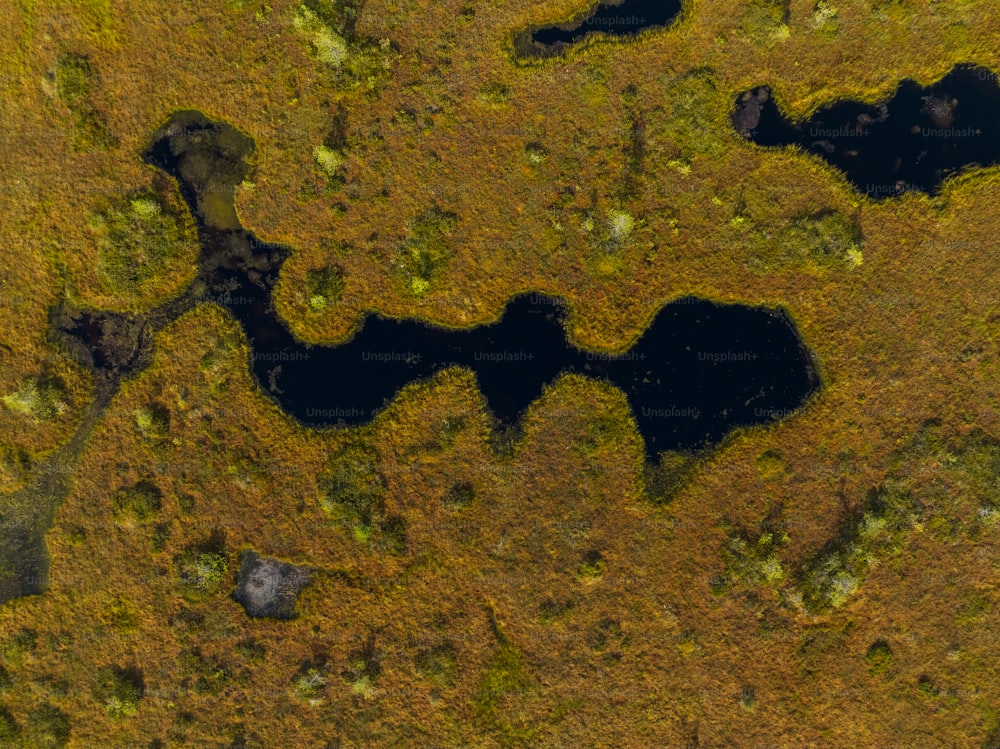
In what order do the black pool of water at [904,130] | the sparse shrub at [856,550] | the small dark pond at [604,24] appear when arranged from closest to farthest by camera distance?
the sparse shrub at [856,550] → the black pool of water at [904,130] → the small dark pond at [604,24]

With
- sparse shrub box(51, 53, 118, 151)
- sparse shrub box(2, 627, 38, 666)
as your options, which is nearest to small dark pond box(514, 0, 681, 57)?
sparse shrub box(51, 53, 118, 151)

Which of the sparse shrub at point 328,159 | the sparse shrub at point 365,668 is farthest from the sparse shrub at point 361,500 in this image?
the sparse shrub at point 328,159

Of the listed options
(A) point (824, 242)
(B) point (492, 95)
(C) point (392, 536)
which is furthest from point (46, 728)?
(A) point (824, 242)

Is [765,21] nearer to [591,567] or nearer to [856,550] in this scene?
[856,550]

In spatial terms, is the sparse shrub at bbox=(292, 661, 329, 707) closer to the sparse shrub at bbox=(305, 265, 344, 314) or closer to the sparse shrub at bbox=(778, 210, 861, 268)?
the sparse shrub at bbox=(305, 265, 344, 314)

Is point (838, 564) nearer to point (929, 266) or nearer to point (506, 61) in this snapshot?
point (929, 266)

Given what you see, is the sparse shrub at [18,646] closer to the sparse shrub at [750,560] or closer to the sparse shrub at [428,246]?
the sparse shrub at [428,246]
